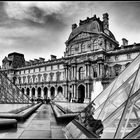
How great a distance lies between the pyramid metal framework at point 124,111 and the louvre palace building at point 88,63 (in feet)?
105

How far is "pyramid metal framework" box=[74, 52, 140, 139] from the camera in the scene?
3.39m

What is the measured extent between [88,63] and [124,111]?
40.7 metres

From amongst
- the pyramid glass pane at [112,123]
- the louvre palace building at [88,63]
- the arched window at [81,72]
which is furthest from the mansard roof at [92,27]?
the pyramid glass pane at [112,123]

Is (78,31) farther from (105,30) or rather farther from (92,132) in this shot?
(92,132)

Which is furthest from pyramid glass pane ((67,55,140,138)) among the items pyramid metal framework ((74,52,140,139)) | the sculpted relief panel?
the sculpted relief panel

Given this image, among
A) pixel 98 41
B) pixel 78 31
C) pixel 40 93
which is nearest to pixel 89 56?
pixel 98 41

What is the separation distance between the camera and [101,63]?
42312 mm

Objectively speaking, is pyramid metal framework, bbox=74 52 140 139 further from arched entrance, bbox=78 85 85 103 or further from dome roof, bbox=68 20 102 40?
dome roof, bbox=68 20 102 40

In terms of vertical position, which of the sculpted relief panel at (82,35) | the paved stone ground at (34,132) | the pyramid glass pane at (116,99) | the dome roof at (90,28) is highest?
the dome roof at (90,28)

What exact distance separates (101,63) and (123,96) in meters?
38.3

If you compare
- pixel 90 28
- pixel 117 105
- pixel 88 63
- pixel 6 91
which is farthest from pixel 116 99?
pixel 90 28

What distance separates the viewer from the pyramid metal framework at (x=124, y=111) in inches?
133

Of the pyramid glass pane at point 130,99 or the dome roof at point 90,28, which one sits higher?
the dome roof at point 90,28

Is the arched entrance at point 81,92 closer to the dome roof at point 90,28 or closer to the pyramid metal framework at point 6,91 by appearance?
the dome roof at point 90,28
